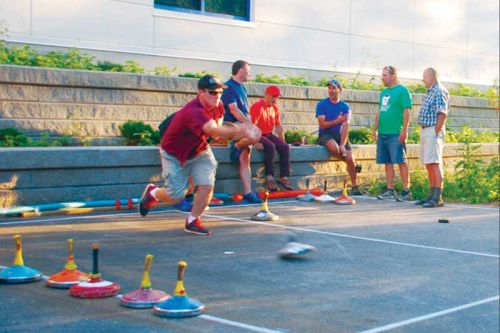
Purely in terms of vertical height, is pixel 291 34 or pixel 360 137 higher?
pixel 291 34

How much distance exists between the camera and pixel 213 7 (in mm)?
17438

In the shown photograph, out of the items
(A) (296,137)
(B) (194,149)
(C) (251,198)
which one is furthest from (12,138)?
(A) (296,137)

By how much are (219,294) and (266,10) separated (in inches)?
452

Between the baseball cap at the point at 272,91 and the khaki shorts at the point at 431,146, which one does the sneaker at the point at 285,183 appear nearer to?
the baseball cap at the point at 272,91

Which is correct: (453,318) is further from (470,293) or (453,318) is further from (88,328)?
(88,328)

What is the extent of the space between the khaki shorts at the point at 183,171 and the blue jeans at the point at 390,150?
529 centimetres

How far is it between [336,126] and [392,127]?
103 centimetres

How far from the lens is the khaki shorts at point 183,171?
1006cm

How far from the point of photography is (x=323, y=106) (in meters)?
14.9

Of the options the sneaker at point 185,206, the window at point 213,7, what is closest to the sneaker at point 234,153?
the sneaker at point 185,206

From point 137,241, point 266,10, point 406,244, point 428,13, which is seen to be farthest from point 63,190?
point 428,13

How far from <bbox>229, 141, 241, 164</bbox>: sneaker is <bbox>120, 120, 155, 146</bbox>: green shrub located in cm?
125

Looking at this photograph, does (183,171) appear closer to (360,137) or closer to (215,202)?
(215,202)

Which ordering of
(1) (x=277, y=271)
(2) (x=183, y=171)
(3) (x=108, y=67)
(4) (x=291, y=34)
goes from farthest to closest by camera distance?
(4) (x=291, y=34)
(3) (x=108, y=67)
(2) (x=183, y=171)
(1) (x=277, y=271)
